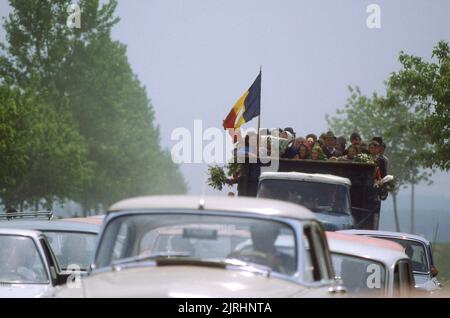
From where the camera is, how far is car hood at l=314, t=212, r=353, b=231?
62.4ft

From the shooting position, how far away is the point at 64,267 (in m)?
13.4

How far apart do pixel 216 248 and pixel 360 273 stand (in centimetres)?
360

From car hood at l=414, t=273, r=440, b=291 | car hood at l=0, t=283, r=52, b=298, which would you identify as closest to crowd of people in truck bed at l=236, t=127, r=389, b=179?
car hood at l=414, t=273, r=440, b=291

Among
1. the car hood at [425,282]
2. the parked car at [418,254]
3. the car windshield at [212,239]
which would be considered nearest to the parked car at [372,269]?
the car windshield at [212,239]

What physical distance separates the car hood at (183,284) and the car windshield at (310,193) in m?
11.9

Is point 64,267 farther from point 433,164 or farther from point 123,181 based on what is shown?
point 123,181

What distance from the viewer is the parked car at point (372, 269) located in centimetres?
1077

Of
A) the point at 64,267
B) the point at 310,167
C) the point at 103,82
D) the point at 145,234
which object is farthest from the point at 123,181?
the point at 145,234

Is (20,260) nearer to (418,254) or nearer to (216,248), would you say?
(216,248)

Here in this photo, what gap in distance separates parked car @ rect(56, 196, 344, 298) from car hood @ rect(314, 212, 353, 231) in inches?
423

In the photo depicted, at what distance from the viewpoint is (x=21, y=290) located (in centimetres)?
1095

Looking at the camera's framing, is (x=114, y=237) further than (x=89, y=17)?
No

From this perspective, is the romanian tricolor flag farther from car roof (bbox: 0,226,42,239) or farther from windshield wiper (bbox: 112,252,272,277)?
windshield wiper (bbox: 112,252,272,277)
